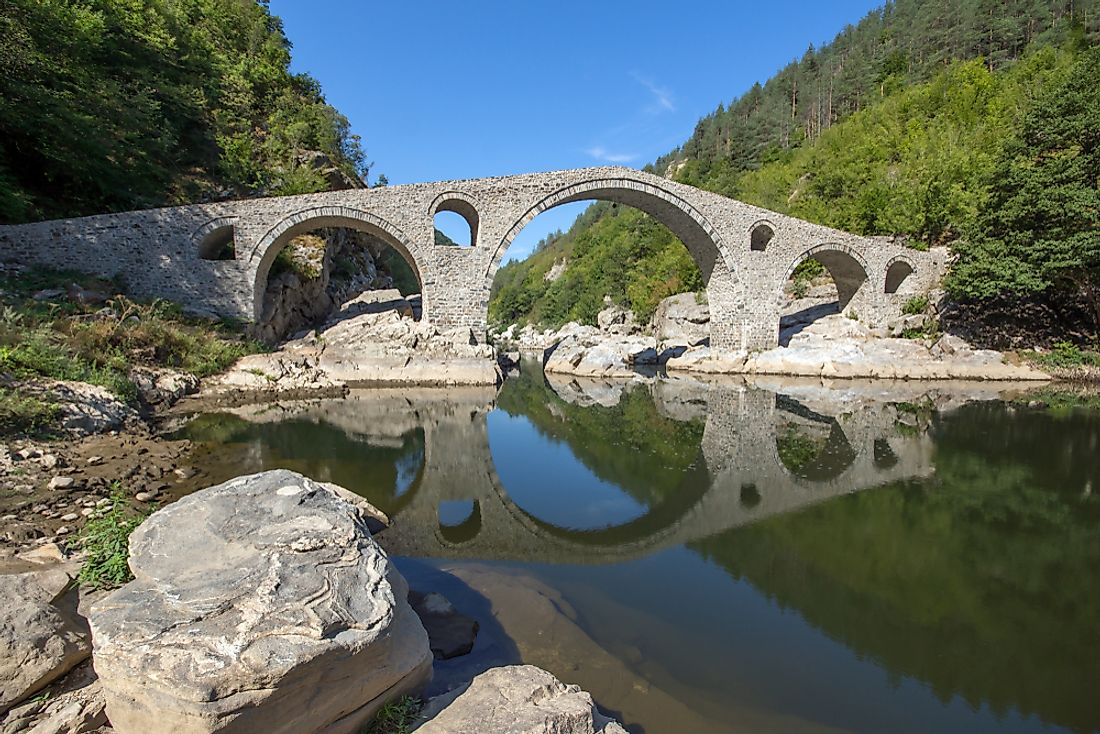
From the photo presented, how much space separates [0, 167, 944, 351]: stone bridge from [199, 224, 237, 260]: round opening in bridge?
60 millimetres

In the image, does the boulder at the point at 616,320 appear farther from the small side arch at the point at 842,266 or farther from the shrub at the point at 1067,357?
the shrub at the point at 1067,357

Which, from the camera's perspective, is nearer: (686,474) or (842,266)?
(686,474)

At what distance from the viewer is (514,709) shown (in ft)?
6.73

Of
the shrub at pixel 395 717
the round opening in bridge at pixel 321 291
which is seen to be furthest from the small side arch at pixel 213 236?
the shrub at pixel 395 717

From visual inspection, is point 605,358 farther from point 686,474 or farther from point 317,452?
point 317,452

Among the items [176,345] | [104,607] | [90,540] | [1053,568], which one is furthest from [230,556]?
[176,345]

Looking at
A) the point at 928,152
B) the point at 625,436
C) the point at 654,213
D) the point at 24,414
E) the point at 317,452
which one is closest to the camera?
the point at 24,414

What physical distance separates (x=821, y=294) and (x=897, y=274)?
3.25 meters

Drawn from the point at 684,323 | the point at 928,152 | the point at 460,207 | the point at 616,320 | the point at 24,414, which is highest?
the point at 928,152

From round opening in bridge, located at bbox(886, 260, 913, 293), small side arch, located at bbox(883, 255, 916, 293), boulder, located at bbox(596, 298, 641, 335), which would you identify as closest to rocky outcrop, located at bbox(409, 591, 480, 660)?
small side arch, located at bbox(883, 255, 916, 293)

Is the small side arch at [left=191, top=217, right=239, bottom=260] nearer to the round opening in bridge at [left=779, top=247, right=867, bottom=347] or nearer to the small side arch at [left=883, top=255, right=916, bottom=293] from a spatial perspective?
the round opening in bridge at [left=779, top=247, right=867, bottom=347]

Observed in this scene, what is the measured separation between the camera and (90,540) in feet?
9.48

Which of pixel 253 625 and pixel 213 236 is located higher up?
pixel 213 236

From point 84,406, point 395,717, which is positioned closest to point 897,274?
point 395,717
